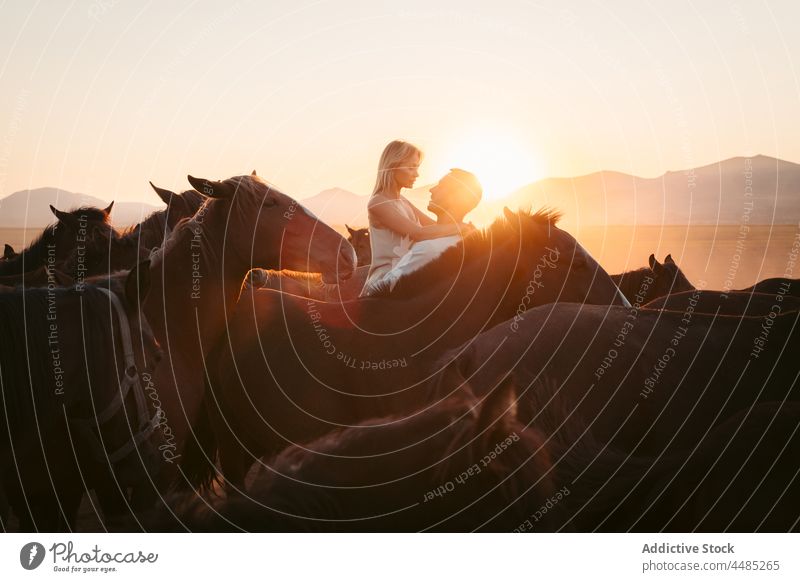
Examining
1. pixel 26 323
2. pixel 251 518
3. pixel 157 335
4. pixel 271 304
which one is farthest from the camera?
pixel 271 304

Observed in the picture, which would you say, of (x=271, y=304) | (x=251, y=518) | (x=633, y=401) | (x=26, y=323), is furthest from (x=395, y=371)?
(x=251, y=518)

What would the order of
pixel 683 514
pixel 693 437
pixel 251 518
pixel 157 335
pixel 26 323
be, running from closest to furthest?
pixel 251 518 → pixel 683 514 → pixel 26 323 → pixel 693 437 → pixel 157 335

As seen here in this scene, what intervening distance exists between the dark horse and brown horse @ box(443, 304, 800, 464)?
2.42 meters

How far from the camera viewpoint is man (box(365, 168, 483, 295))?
747 centimetres

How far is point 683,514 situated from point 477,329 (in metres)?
3.38

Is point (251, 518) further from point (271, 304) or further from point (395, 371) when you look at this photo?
point (271, 304)

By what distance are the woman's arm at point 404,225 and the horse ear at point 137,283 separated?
2592 mm

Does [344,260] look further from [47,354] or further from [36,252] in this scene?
[36,252]

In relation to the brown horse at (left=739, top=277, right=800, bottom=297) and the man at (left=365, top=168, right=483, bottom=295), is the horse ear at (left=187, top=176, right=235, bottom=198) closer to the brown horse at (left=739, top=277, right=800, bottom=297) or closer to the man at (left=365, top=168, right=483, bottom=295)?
the man at (left=365, top=168, right=483, bottom=295)

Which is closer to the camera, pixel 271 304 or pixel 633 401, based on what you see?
pixel 633 401

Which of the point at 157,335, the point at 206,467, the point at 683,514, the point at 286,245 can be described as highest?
the point at 286,245

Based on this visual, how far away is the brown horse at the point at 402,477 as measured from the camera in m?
3.28

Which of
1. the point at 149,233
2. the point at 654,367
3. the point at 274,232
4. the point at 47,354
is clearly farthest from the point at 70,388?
the point at 654,367

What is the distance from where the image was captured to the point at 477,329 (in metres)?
7.27
